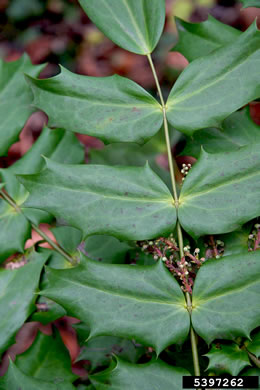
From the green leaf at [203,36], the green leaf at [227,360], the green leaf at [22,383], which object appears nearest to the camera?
the green leaf at [227,360]

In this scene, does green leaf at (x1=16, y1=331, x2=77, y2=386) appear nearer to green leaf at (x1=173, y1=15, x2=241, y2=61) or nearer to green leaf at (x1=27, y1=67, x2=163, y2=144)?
green leaf at (x1=27, y1=67, x2=163, y2=144)

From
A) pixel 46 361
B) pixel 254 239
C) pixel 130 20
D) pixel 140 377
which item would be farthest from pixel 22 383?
pixel 130 20

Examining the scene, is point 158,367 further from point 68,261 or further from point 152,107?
point 152,107

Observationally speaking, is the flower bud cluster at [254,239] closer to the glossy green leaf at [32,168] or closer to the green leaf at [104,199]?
the green leaf at [104,199]

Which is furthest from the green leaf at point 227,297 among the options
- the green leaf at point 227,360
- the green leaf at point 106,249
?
the green leaf at point 106,249

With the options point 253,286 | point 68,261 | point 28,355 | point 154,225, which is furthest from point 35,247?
point 253,286

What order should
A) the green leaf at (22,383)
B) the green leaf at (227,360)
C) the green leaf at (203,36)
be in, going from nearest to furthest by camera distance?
the green leaf at (227,360)
the green leaf at (22,383)
the green leaf at (203,36)

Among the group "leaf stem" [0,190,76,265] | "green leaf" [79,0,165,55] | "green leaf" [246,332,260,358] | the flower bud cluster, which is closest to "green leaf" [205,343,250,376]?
"green leaf" [246,332,260,358]
